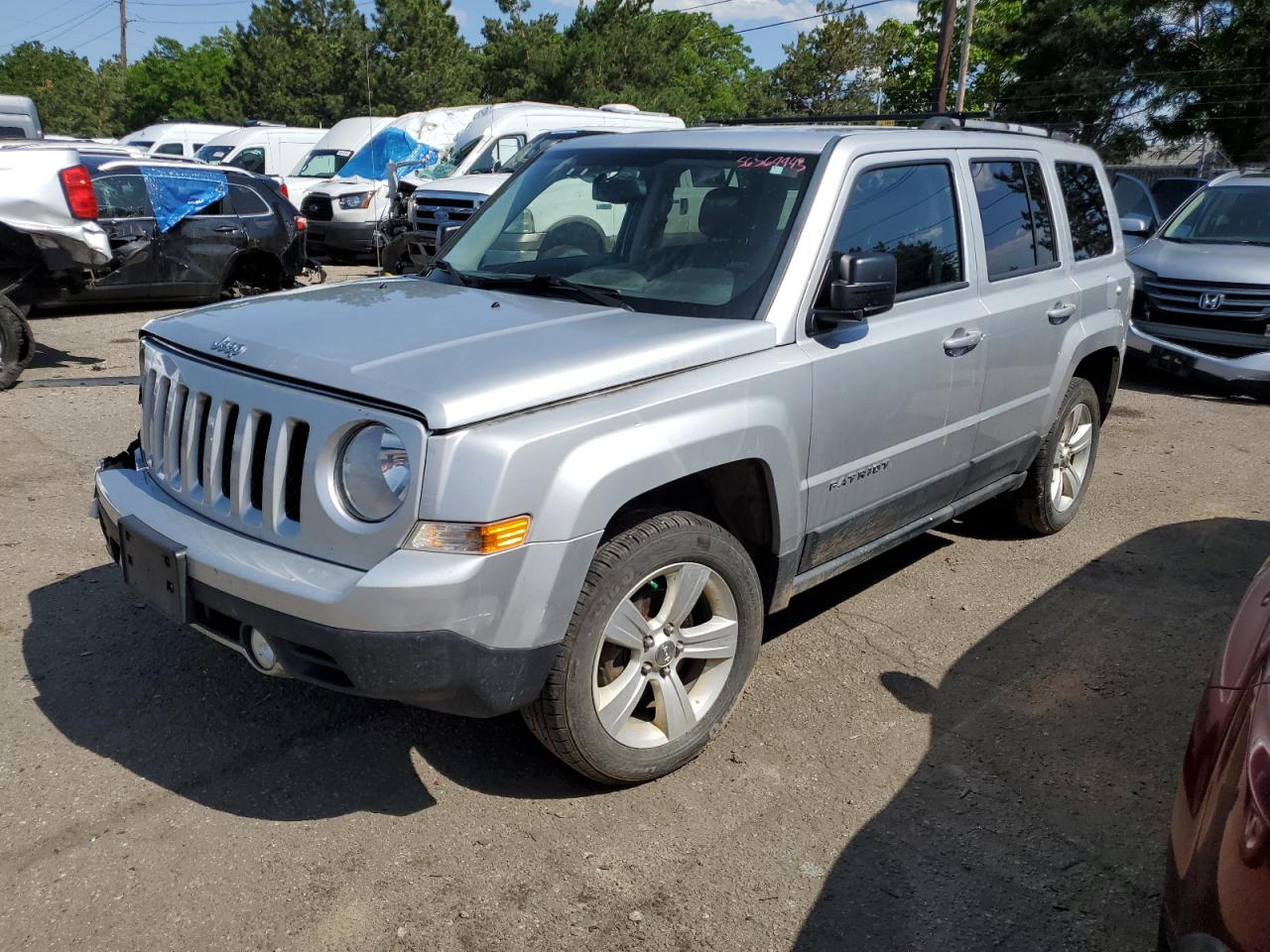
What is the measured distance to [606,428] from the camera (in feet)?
9.68

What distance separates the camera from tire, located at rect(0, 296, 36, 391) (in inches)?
314

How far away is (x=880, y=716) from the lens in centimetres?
386

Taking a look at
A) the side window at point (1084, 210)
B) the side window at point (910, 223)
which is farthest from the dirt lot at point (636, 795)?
the side window at point (1084, 210)

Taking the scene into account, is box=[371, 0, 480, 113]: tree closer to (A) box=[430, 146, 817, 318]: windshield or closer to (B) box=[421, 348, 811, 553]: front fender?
(A) box=[430, 146, 817, 318]: windshield

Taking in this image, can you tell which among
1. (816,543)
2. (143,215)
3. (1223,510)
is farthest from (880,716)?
(143,215)

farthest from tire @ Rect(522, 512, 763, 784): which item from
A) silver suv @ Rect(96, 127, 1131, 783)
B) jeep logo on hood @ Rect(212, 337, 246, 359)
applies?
jeep logo on hood @ Rect(212, 337, 246, 359)

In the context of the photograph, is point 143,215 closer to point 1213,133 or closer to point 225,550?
point 225,550

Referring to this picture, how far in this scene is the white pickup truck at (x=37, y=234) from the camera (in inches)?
313

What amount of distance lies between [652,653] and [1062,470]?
128 inches

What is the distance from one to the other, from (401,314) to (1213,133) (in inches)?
1488

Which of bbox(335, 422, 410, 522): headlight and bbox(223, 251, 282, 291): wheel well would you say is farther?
bbox(223, 251, 282, 291): wheel well

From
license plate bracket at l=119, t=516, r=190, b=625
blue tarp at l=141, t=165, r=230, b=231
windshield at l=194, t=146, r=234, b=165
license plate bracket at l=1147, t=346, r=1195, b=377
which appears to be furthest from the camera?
windshield at l=194, t=146, r=234, b=165

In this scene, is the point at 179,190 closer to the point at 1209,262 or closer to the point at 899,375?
the point at 899,375

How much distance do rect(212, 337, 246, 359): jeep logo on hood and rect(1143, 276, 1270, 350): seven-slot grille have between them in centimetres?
867
